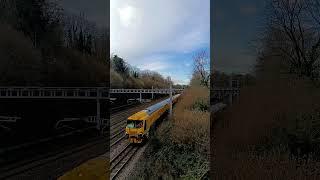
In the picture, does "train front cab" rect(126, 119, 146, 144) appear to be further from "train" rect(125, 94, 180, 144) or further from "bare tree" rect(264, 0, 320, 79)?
"bare tree" rect(264, 0, 320, 79)

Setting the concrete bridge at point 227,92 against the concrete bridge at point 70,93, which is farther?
the concrete bridge at point 227,92

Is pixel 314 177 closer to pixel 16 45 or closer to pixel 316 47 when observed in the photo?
pixel 316 47

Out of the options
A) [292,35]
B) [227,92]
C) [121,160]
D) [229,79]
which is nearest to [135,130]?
[121,160]

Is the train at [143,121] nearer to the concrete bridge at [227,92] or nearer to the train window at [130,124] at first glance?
the train window at [130,124]

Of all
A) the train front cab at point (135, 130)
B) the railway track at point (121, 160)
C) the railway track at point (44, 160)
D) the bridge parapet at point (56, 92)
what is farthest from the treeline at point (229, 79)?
the railway track at point (44, 160)

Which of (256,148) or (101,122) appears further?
(101,122)

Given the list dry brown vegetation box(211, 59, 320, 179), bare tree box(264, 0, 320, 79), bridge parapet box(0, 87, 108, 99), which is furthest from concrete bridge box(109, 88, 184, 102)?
bare tree box(264, 0, 320, 79)

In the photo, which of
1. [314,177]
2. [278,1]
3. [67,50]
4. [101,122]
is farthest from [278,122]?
[67,50]
